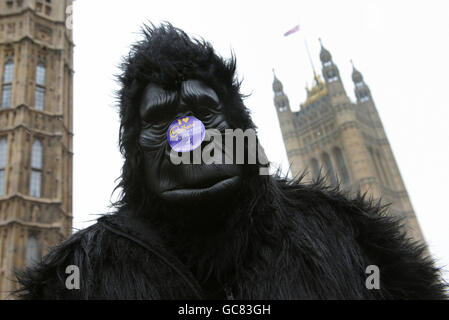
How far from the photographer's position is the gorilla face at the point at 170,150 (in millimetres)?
894

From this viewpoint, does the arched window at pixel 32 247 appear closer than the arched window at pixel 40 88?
Yes

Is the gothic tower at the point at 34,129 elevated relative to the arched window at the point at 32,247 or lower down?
elevated

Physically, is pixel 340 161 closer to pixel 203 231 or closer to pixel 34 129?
pixel 34 129

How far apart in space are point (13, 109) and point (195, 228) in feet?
45.5

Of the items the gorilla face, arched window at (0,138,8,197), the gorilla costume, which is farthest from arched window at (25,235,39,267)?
the gorilla face

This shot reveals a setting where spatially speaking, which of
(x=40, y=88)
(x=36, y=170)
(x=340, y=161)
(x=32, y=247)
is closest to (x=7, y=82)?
(x=40, y=88)

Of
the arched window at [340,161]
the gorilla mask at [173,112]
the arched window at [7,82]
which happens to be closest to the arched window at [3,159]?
the arched window at [7,82]

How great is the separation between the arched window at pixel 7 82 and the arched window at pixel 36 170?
5.77 feet

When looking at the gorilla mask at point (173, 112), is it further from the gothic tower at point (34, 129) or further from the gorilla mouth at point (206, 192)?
the gothic tower at point (34, 129)

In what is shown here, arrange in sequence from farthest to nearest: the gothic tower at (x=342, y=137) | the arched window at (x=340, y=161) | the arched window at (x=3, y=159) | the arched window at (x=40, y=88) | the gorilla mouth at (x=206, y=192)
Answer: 1. the arched window at (x=340, y=161)
2. the gothic tower at (x=342, y=137)
3. the arched window at (x=40, y=88)
4. the arched window at (x=3, y=159)
5. the gorilla mouth at (x=206, y=192)

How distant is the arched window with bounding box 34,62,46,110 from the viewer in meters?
13.6

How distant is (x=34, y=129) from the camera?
42.3 ft

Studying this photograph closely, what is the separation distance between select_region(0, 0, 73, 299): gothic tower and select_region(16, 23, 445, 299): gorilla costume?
1029 centimetres

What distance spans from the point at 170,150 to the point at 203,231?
0.21 metres
